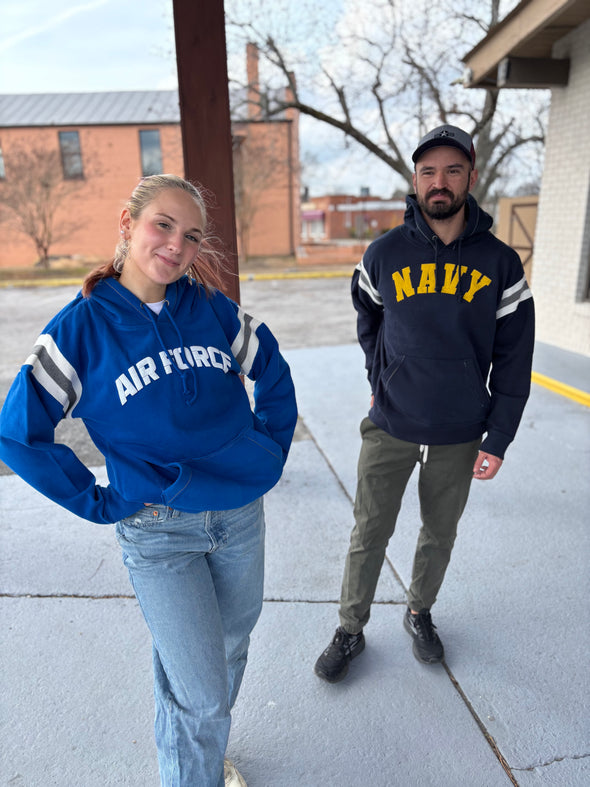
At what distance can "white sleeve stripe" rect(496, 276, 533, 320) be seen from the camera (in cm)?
209

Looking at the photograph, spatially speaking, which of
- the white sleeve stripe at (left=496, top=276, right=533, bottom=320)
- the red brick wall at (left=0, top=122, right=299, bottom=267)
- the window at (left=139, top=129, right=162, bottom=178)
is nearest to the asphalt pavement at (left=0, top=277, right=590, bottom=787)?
the white sleeve stripe at (left=496, top=276, right=533, bottom=320)

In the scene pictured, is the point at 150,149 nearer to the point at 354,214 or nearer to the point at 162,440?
the point at 354,214

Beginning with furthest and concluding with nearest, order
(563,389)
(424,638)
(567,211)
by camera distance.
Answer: (567,211)
(563,389)
(424,638)

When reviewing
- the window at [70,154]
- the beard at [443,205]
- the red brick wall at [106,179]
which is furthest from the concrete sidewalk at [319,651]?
the window at [70,154]

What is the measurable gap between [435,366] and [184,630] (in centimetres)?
125

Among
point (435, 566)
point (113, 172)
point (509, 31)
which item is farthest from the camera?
point (113, 172)

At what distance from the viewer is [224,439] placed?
161cm

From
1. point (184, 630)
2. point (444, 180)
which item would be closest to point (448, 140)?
point (444, 180)

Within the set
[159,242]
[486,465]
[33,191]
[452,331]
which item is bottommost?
[486,465]

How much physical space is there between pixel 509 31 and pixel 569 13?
678mm

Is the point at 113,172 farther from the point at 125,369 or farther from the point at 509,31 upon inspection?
the point at 125,369

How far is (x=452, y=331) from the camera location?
6.86 feet

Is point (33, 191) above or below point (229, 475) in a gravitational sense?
above

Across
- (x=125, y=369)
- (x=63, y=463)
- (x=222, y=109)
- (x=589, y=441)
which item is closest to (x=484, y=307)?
(x=125, y=369)
